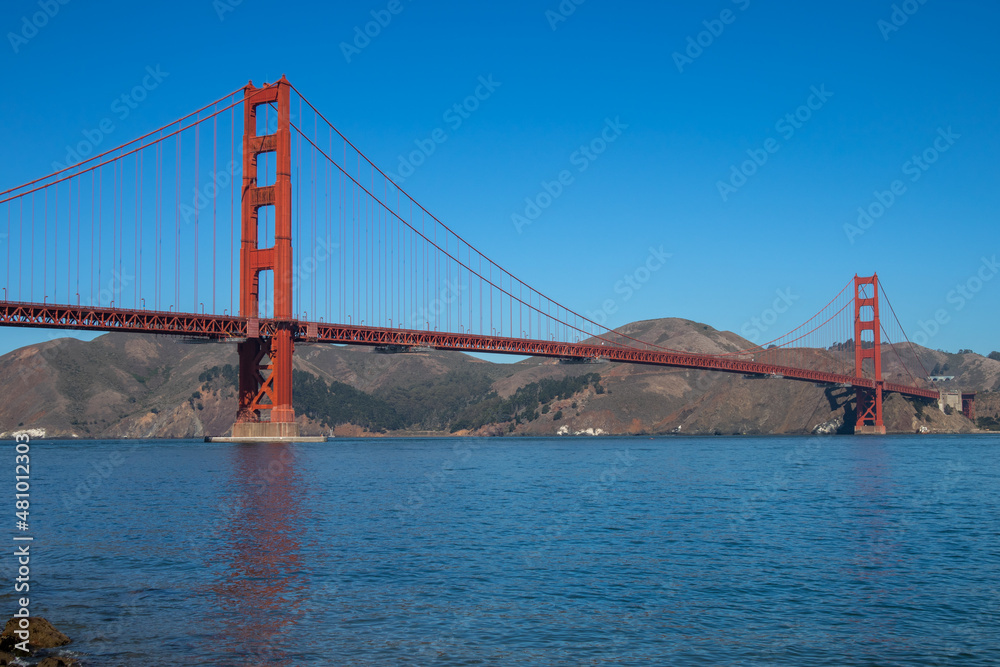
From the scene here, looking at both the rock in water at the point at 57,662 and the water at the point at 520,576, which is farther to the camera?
the water at the point at 520,576

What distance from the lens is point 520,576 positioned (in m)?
15.8

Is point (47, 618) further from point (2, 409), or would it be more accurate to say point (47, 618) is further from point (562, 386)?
point (2, 409)

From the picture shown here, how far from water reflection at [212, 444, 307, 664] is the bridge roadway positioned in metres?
39.3

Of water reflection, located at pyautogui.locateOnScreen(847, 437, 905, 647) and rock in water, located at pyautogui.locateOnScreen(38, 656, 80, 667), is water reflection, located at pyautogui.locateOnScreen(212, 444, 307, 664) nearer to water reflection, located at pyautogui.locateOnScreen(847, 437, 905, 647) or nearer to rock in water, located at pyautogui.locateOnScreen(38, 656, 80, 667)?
rock in water, located at pyautogui.locateOnScreen(38, 656, 80, 667)

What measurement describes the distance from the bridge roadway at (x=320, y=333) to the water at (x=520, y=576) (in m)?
35.7

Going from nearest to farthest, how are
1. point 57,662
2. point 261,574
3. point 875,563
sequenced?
point 57,662, point 261,574, point 875,563

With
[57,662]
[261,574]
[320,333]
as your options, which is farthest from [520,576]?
[320,333]

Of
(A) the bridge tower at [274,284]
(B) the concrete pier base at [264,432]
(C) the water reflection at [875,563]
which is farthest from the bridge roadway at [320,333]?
(C) the water reflection at [875,563]

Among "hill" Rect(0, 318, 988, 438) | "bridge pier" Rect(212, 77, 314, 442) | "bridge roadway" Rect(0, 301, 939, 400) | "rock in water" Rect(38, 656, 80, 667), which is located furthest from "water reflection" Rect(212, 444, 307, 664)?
"hill" Rect(0, 318, 988, 438)

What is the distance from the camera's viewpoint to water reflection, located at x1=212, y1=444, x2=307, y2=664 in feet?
38.7

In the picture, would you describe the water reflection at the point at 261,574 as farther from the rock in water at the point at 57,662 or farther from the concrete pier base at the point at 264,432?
the concrete pier base at the point at 264,432

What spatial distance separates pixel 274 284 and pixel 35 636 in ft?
213

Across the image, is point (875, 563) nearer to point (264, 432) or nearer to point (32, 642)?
point (32, 642)

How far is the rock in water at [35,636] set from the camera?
37.0ft
